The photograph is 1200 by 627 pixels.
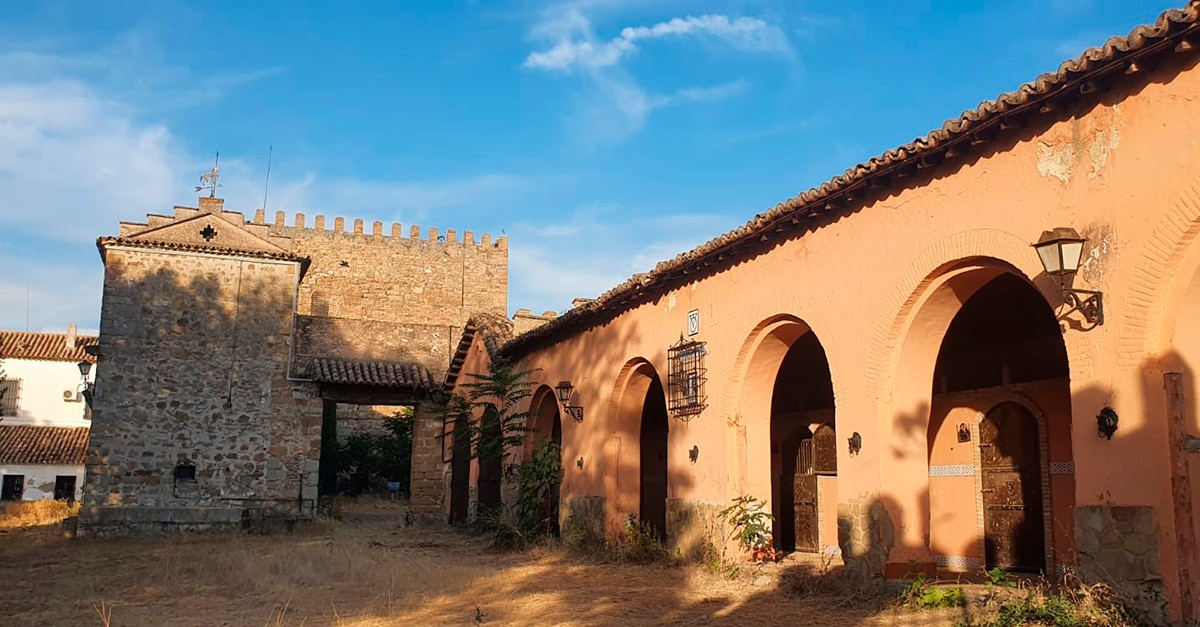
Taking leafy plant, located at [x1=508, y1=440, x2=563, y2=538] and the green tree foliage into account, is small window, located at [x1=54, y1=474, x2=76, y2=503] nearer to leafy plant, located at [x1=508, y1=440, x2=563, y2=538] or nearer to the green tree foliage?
the green tree foliage

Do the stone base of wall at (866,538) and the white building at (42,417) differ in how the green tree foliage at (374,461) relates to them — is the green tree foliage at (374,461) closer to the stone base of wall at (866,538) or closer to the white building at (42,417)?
the white building at (42,417)

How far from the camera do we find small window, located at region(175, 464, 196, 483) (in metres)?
20.5

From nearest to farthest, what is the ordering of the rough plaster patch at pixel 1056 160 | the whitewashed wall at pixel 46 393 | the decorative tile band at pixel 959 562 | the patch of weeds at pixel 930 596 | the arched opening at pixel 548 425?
the rough plaster patch at pixel 1056 160 < the patch of weeds at pixel 930 596 < the decorative tile band at pixel 959 562 < the arched opening at pixel 548 425 < the whitewashed wall at pixel 46 393

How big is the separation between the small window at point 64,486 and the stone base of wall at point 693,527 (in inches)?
1131

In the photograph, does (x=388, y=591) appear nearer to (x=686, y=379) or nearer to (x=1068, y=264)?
(x=686, y=379)

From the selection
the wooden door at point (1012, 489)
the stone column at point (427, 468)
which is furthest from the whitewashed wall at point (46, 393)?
the wooden door at point (1012, 489)

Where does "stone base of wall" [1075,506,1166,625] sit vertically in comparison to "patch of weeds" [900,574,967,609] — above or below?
above

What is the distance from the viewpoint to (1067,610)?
21.7 ft

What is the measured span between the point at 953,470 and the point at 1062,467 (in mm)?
1477

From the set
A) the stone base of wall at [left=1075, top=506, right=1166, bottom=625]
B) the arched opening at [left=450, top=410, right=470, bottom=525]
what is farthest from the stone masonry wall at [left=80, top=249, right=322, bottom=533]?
the stone base of wall at [left=1075, top=506, right=1166, bottom=625]

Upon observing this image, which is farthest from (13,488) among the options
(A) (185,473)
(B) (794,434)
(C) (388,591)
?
(B) (794,434)

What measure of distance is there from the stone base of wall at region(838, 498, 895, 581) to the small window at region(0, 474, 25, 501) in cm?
3312

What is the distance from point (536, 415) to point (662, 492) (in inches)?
119

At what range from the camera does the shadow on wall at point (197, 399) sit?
66.3 ft
